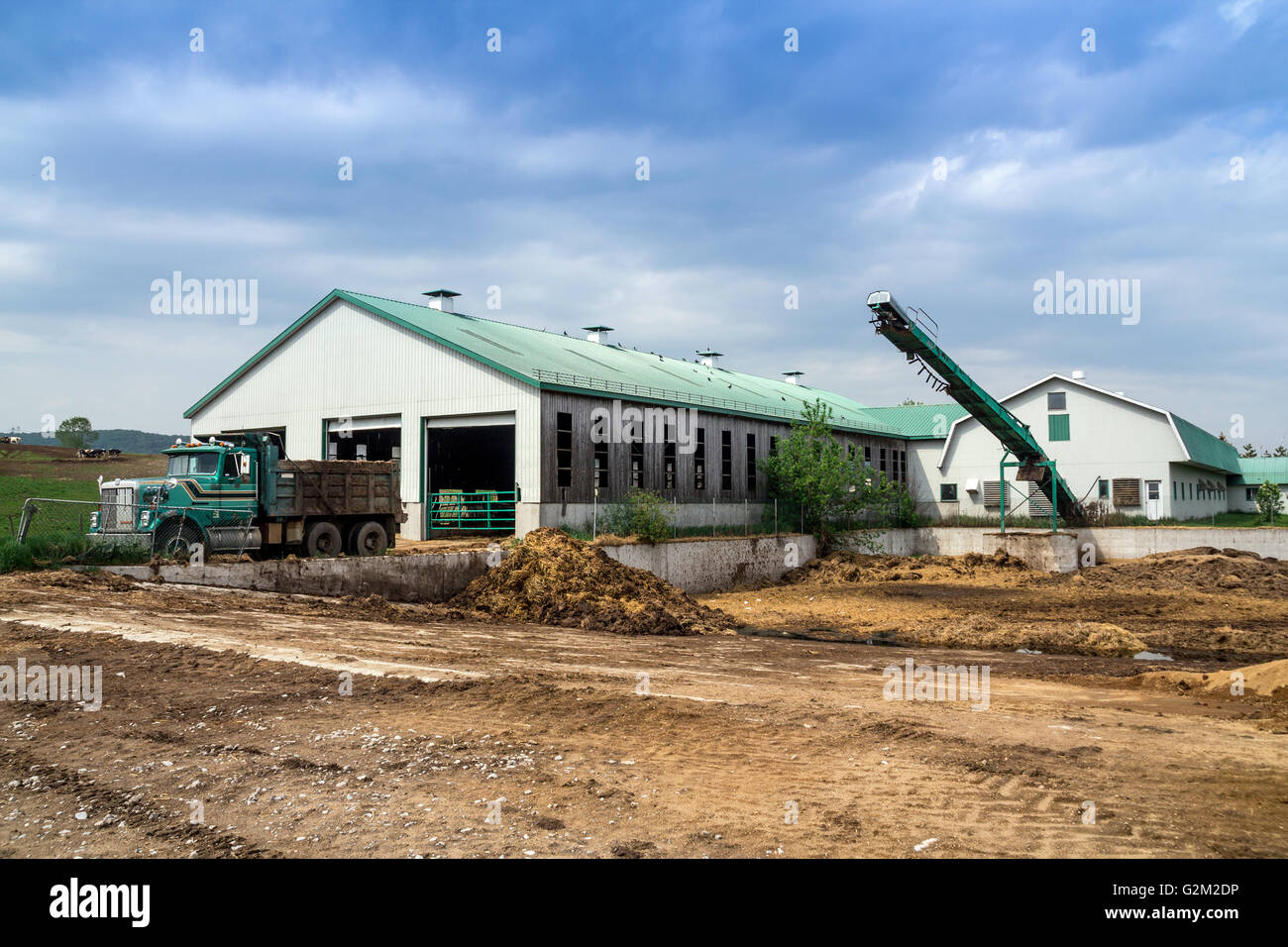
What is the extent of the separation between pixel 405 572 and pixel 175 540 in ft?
16.7

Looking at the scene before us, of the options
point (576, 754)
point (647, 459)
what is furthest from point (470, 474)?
point (576, 754)

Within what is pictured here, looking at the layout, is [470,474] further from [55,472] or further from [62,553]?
[55,472]

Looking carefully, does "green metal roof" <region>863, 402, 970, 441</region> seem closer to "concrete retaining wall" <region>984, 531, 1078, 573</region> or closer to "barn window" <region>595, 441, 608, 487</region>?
"concrete retaining wall" <region>984, 531, 1078, 573</region>

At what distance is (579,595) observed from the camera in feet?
72.7

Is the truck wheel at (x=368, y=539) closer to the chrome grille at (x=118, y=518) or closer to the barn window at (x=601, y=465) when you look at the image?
the chrome grille at (x=118, y=518)

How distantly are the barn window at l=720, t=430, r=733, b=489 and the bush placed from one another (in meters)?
7.05

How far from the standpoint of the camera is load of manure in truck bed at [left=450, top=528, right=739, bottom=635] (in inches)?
840

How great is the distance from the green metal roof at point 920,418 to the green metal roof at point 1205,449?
10.9m

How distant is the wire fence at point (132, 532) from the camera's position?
19.4 metres

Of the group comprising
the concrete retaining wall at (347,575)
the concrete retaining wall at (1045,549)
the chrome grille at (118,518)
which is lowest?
the concrete retaining wall at (1045,549)

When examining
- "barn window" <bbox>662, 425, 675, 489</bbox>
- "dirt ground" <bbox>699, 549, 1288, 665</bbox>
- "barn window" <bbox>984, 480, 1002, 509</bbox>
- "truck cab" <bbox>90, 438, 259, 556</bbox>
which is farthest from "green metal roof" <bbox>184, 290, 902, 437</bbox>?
"truck cab" <bbox>90, 438, 259, 556</bbox>

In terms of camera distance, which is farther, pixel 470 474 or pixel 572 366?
pixel 470 474

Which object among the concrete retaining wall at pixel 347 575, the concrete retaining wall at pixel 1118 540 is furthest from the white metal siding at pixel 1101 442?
the concrete retaining wall at pixel 347 575
